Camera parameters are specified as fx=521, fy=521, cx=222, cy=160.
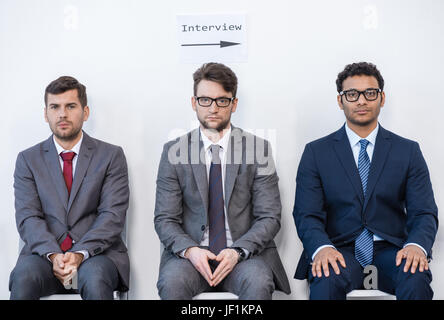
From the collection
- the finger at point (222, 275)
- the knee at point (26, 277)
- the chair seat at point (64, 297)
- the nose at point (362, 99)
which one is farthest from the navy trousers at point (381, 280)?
the knee at point (26, 277)

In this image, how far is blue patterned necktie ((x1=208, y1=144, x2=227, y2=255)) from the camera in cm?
309

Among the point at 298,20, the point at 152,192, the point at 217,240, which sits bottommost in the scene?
the point at 217,240

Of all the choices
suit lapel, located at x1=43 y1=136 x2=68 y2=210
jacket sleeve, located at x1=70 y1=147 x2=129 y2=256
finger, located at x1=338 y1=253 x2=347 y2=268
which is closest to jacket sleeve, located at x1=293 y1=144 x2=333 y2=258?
finger, located at x1=338 y1=253 x2=347 y2=268

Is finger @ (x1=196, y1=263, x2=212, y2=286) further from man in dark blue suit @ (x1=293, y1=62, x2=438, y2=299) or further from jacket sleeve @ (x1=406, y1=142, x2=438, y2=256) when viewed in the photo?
jacket sleeve @ (x1=406, y1=142, x2=438, y2=256)

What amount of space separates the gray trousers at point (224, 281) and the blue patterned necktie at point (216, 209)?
23cm

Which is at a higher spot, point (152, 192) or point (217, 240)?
point (152, 192)

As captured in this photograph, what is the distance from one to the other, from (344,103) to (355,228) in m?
0.77

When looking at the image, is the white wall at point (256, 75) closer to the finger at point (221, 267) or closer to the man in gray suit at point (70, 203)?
the man in gray suit at point (70, 203)

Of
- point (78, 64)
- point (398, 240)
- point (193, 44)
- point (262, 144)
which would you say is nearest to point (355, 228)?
point (398, 240)

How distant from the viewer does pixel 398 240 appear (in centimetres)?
304

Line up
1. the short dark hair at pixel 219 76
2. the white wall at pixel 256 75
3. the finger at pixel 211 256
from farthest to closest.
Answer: the white wall at pixel 256 75 → the short dark hair at pixel 219 76 → the finger at pixel 211 256

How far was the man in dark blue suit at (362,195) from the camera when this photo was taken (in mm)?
2953

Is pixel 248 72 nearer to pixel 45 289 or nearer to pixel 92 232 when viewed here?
pixel 92 232

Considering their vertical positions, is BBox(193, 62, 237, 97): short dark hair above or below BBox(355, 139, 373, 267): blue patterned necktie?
above
